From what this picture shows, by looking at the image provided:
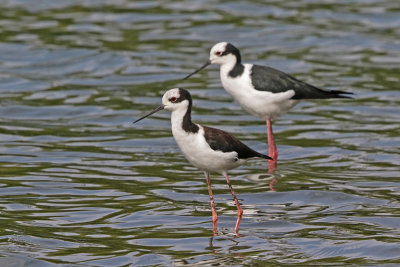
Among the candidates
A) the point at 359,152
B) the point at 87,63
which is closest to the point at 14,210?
the point at 359,152

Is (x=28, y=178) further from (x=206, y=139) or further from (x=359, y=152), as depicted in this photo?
(x=359, y=152)

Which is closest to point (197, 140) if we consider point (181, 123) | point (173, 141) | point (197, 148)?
point (197, 148)

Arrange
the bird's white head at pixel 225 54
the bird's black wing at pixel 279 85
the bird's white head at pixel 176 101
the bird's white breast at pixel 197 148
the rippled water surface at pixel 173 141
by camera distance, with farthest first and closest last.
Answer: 1. the bird's white head at pixel 225 54
2. the bird's black wing at pixel 279 85
3. the bird's white head at pixel 176 101
4. the bird's white breast at pixel 197 148
5. the rippled water surface at pixel 173 141

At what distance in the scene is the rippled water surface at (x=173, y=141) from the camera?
11.0 m

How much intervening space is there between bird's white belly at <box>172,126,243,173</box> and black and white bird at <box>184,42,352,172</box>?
11.1 ft

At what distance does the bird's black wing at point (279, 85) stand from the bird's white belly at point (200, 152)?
3.52 meters

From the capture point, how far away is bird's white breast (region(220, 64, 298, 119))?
14953mm

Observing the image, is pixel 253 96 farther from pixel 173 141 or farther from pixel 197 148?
pixel 197 148

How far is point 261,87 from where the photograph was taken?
14898 mm

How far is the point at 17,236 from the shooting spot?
11250 mm

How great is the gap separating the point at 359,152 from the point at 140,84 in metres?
6.38

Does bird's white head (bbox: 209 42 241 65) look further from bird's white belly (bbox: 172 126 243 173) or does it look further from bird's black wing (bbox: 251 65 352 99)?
bird's white belly (bbox: 172 126 243 173)

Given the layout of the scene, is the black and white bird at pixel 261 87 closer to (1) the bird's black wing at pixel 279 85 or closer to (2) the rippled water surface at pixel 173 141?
(1) the bird's black wing at pixel 279 85

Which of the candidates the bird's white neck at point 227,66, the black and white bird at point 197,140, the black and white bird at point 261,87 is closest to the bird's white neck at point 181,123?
the black and white bird at point 197,140
